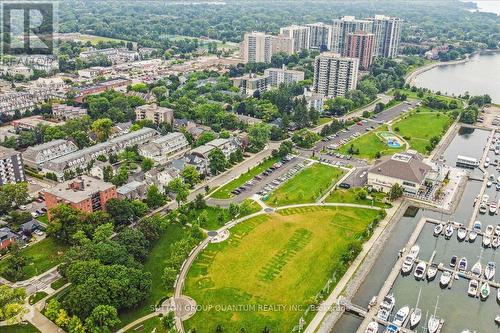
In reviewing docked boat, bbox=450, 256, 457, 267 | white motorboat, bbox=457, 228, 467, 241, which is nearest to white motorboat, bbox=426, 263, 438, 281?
docked boat, bbox=450, 256, 457, 267

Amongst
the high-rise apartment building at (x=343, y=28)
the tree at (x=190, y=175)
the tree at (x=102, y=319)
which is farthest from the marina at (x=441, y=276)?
the high-rise apartment building at (x=343, y=28)

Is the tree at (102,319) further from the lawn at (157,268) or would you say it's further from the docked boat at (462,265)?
the docked boat at (462,265)

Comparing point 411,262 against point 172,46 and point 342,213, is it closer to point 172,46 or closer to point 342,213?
point 342,213

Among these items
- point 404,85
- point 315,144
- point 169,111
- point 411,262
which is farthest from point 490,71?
point 411,262

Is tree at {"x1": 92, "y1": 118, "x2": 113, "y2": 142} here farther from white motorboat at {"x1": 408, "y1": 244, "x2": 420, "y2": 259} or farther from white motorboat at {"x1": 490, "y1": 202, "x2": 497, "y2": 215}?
white motorboat at {"x1": 490, "y1": 202, "x2": 497, "y2": 215}

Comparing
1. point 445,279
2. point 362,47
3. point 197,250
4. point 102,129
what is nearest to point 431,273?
point 445,279

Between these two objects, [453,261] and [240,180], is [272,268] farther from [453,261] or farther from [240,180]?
[240,180]
